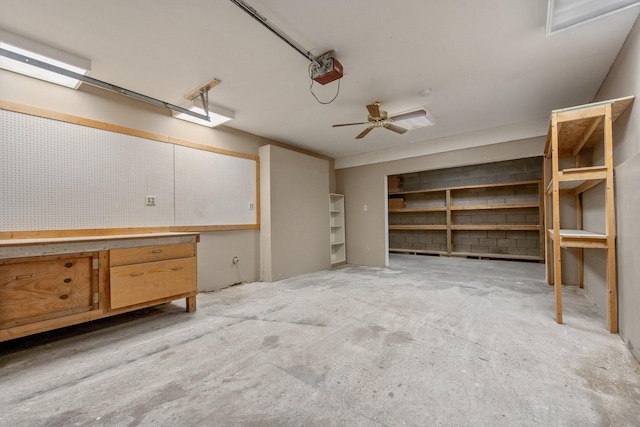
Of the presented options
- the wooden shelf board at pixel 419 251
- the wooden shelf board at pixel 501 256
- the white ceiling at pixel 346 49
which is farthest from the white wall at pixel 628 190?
the wooden shelf board at pixel 419 251

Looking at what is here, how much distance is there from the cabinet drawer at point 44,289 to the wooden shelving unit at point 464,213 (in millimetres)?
7119

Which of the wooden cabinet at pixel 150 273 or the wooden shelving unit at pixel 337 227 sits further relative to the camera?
the wooden shelving unit at pixel 337 227

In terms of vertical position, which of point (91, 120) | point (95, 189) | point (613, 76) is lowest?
point (95, 189)

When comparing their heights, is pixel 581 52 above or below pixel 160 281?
above

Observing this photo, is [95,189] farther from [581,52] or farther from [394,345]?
[581,52]

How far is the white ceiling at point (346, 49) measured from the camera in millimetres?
1889

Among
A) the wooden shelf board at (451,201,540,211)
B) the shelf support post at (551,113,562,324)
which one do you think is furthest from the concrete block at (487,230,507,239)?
the shelf support post at (551,113,562,324)

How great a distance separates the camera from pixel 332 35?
2145mm

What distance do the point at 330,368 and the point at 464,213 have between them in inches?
260

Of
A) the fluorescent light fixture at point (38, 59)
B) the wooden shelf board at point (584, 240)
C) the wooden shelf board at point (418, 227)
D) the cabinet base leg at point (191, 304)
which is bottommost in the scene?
the cabinet base leg at point (191, 304)

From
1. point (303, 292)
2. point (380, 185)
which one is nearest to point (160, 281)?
point (303, 292)

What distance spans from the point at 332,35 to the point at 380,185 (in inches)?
154

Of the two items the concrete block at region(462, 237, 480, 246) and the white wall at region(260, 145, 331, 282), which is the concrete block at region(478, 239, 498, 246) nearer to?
the concrete block at region(462, 237, 480, 246)

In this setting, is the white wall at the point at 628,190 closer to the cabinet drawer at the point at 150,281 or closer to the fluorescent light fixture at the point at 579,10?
the fluorescent light fixture at the point at 579,10
